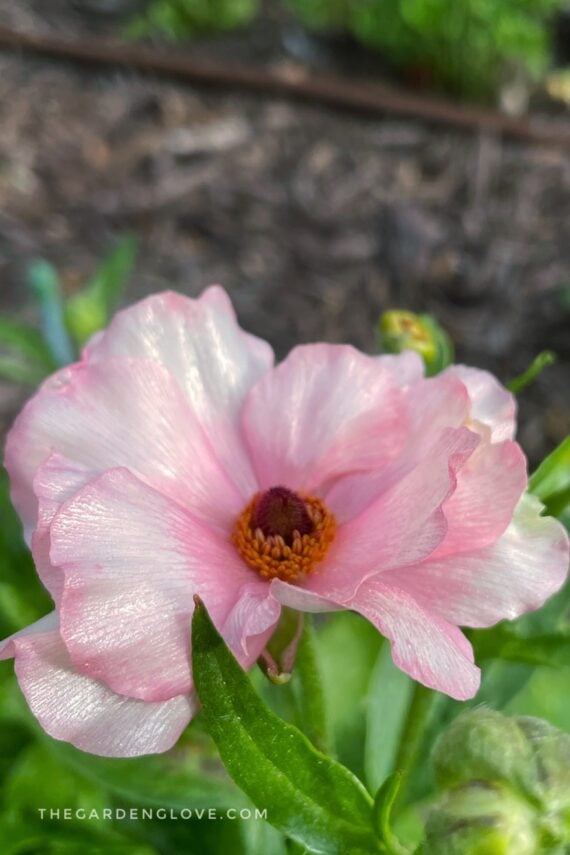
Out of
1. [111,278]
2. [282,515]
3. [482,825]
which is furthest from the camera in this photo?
[111,278]

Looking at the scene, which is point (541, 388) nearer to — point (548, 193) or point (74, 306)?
point (548, 193)

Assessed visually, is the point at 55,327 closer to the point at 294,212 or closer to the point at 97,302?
the point at 97,302

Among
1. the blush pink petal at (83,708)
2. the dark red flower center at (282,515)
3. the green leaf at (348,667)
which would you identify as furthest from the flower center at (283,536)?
the green leaf at (348,667)

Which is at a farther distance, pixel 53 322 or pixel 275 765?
pixel 53 322

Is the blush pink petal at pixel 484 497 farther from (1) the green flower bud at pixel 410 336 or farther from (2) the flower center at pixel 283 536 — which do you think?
(1) the green flower bud at pixel 410 336

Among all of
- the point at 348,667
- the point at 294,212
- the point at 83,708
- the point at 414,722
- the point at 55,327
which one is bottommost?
the point at 294,212

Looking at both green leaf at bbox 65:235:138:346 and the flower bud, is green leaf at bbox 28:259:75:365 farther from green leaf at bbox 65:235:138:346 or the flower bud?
the flower bud

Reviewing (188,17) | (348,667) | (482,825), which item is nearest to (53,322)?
(348,667)
